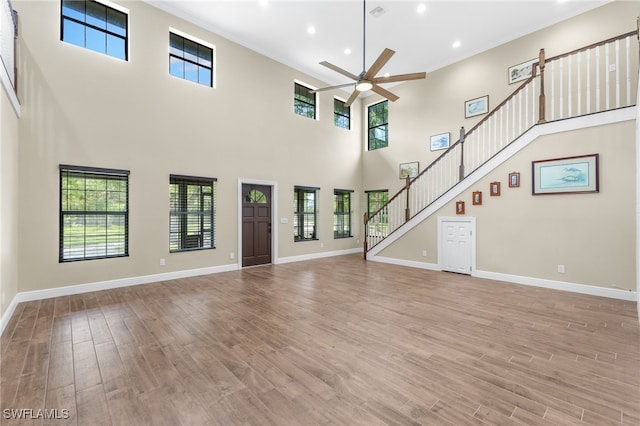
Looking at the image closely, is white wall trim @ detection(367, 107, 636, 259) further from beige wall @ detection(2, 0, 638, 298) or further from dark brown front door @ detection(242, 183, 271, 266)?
dark brown front door @ detection(242, 183, 271, 266)

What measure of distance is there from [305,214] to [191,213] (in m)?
3.40

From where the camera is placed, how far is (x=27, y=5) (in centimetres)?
452

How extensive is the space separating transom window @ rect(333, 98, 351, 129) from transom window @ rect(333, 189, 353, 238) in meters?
2.34

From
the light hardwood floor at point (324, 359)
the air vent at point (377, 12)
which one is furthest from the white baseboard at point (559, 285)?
the air vent at point (377, 12)

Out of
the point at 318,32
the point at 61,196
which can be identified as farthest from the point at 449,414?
the point at 318,32

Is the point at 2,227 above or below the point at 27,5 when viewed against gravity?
below

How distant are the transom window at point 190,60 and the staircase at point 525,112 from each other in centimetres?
589

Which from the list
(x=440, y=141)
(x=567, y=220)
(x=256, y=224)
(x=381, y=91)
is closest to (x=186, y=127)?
(x=256, y=224)

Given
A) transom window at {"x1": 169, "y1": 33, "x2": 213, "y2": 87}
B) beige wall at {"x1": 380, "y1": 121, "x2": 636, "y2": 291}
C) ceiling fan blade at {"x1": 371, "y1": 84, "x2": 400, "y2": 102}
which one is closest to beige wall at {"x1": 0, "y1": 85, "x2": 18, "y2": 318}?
transom window at {"x1": 169, "y1": 33, "x2": 213, "y2": 87}

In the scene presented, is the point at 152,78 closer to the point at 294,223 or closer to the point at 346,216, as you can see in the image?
the point at 294,223

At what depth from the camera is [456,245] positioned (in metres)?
6.59

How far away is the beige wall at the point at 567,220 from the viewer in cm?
461

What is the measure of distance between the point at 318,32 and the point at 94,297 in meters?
7.16

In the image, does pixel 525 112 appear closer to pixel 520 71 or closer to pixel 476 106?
pixel 520 71
